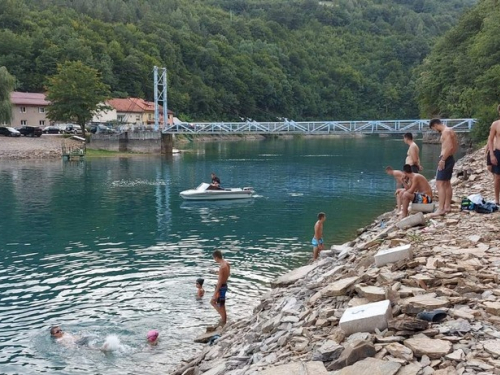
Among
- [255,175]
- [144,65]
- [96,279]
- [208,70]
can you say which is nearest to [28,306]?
[96,279]

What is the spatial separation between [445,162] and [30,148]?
68.5 metres

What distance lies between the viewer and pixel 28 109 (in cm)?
10075

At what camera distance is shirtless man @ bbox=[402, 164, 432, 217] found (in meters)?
16.7

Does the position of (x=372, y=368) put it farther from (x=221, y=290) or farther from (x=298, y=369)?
(x=221, y=290)

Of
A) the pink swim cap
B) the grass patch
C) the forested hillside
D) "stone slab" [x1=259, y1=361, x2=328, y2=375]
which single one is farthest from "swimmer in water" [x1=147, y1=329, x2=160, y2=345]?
the grass patch

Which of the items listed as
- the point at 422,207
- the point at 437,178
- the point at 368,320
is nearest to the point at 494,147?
the point at 437,178

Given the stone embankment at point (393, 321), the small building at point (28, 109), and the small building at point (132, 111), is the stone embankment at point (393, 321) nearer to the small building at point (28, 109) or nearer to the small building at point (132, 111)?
the small building at point (28, 109)

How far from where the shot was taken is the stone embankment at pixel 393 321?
23.8ft

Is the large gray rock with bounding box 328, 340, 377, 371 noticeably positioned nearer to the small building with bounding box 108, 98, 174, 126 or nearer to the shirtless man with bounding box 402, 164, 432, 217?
the shirtless man with bounding box 402, 164, 432, 217

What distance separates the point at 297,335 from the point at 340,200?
1262 inches

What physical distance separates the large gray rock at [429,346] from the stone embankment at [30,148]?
70982 mm

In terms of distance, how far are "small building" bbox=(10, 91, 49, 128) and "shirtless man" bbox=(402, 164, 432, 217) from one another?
3605 inches

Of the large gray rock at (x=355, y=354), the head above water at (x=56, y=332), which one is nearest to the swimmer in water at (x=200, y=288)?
the head above water at (x=56, y=332)

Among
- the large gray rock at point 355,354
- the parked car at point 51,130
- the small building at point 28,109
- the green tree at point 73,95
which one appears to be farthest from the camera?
the small building at point 28,109
